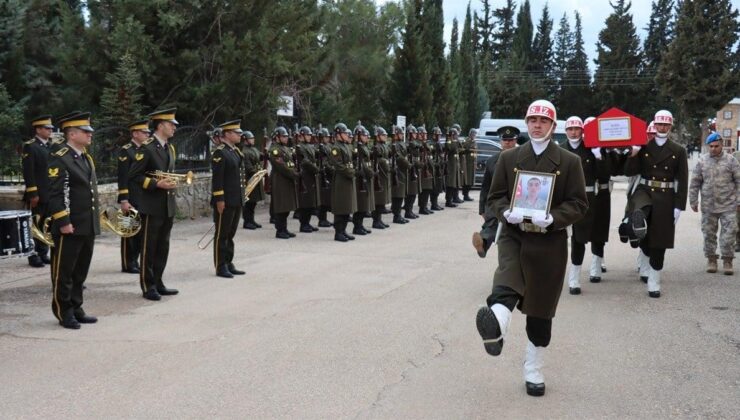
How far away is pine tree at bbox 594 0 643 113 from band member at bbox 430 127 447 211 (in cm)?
5528

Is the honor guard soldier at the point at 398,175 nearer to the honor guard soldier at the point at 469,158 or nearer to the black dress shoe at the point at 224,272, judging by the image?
the honor guard soldier at the point at 469,158

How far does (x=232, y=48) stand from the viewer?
1636cm

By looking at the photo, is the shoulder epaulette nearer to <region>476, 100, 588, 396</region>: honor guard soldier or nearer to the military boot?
<region>476, 100, 588, 396</region>: honor guard soldier

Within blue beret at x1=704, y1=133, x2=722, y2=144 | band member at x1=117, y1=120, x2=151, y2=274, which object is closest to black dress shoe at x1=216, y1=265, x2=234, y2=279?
band member at x1=117, y1=120, x2=151, y2=274

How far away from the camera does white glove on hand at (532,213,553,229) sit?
4.97 metres

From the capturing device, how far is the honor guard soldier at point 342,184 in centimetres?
1355

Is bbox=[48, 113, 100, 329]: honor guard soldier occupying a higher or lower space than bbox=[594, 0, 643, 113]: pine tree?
lower

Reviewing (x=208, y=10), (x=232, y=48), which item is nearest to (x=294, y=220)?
(x=232, y=48)

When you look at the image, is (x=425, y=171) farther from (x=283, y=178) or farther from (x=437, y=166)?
(x=283, y=178)

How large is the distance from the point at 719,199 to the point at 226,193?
256 inches

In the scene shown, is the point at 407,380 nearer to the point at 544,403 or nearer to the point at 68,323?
the point at 544,403

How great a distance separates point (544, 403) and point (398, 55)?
86.2 ft

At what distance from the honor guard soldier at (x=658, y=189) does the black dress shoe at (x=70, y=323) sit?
5855mm

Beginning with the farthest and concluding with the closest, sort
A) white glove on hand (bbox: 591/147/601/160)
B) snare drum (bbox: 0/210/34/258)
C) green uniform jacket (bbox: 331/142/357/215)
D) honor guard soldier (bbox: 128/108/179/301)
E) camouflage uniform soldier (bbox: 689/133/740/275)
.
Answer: green uniform jacket (bbox: 331/142/357/215) → camouflage uniform soldier (bbox: 689/133/740/275) → snare drum (bbox: 0/210/34/258) → white glove on hand (bbox: 591/147/601/160) → honor guard soldier (bbox: 128/108/179/301)
